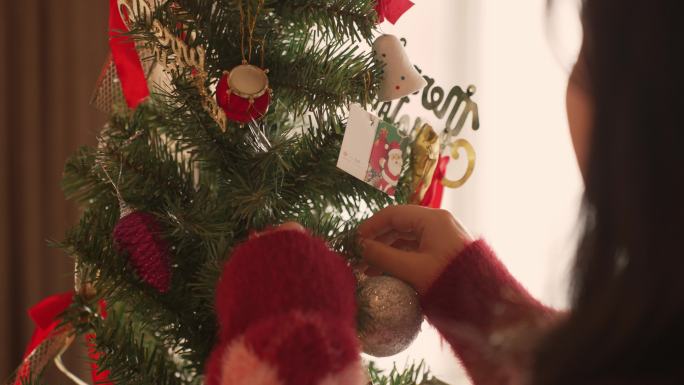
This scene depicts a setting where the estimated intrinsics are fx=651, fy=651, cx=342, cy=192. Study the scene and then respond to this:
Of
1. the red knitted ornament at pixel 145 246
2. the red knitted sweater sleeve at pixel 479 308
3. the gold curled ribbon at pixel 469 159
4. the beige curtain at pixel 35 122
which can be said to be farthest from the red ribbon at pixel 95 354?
the beige curtain at pixel 35 122

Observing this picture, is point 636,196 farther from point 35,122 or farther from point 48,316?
point 35,122

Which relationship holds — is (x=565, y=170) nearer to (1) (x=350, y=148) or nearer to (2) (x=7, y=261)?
(1) (x=350, y=148)

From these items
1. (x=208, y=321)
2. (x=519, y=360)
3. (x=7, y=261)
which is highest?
(x=519, y=360)

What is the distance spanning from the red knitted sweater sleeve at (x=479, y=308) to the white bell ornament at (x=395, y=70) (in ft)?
0.57

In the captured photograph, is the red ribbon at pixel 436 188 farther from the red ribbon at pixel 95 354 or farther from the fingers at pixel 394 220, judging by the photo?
the red ribbon at pixel 95 354

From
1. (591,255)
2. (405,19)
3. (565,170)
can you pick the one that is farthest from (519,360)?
(405,19)

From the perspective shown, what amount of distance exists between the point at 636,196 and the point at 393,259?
324 millimetres

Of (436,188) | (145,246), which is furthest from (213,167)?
(436,188)

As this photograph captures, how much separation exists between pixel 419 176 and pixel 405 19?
471 millimetres

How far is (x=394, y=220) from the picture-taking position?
2.18 ft

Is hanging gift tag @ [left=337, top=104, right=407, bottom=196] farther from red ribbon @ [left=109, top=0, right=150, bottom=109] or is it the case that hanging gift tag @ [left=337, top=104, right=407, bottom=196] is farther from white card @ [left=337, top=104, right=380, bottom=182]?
red ribbon @ [left=109, top=0, right=150, bottom=109]

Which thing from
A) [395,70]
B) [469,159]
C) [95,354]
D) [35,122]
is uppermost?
[395,70]

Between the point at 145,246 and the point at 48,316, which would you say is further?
the point at 48,316

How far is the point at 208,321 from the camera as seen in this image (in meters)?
0.67
